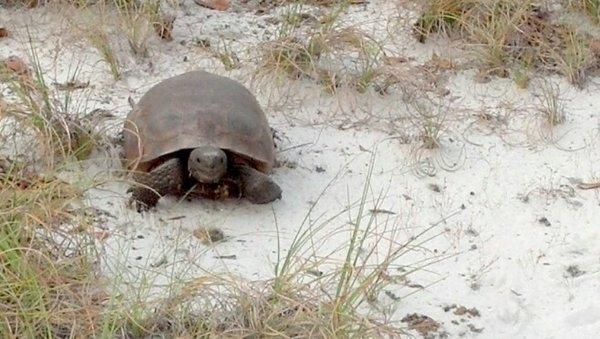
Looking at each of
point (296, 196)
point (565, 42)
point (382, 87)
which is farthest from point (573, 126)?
point (296, 196)

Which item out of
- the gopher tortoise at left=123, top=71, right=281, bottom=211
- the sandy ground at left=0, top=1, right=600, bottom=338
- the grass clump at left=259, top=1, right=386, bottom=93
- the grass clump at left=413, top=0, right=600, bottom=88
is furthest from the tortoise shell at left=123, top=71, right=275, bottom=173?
the grass clump at left=413, top=0, right=600, bottom=88

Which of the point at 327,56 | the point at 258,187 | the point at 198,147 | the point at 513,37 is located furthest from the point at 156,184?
the point at 513,37

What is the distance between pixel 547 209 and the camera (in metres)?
4.60

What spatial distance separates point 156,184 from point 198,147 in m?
0.22

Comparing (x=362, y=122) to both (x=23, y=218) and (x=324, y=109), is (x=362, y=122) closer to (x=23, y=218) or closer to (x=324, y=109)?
(x=324, y=109)

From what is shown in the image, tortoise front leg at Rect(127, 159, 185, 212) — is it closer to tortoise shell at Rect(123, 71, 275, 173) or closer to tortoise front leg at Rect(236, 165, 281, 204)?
tortoise shell at Rect(123, 71, 275, 173)

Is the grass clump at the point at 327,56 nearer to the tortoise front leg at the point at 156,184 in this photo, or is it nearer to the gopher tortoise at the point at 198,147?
the gopher tortoise at the point at 198,147

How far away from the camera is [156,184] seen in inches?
173

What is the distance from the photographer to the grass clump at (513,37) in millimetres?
5375

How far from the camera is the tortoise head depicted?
4340 mm

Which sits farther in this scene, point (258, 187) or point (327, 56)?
point (327, 56)

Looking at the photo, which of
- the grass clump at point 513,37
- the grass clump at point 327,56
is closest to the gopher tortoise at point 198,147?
the grass clump at point 327,56

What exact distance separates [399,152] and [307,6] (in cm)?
124

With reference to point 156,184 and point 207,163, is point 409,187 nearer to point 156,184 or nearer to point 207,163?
point 207,163
